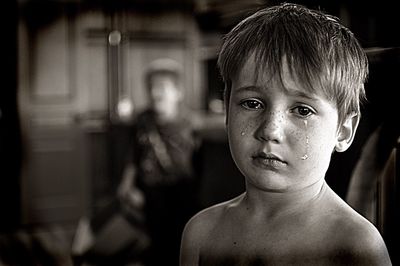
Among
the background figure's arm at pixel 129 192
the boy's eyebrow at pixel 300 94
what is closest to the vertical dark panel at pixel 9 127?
the background figure's arm at pixel 129 192

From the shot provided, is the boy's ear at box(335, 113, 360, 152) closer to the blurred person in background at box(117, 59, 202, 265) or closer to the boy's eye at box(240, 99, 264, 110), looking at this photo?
the boy's eye at box(240, 99, 264, 110)

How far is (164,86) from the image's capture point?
1.93 feet

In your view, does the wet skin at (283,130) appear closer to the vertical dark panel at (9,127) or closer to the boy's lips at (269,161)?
the boy's lips at (269,161)

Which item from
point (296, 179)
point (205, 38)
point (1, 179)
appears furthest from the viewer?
point (1, 179)

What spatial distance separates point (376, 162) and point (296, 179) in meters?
0.08

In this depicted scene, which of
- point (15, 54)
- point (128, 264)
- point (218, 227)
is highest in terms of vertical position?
point (15, 54)

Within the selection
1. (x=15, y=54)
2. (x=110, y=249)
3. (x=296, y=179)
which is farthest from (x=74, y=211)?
(x=296, y=179)

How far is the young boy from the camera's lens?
1.33ft

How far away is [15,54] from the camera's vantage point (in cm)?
64

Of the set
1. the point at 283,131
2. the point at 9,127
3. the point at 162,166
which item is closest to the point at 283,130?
the point at 283,131

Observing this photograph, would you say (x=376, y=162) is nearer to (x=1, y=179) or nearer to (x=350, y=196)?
(x=350, y=196)

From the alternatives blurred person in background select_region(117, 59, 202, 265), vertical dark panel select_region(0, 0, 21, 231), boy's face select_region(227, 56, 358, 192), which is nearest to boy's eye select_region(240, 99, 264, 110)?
boy's face select_region(227, 56, 358, 192)

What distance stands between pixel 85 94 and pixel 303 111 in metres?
0.26

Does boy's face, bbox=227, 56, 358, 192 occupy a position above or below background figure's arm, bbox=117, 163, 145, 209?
above
